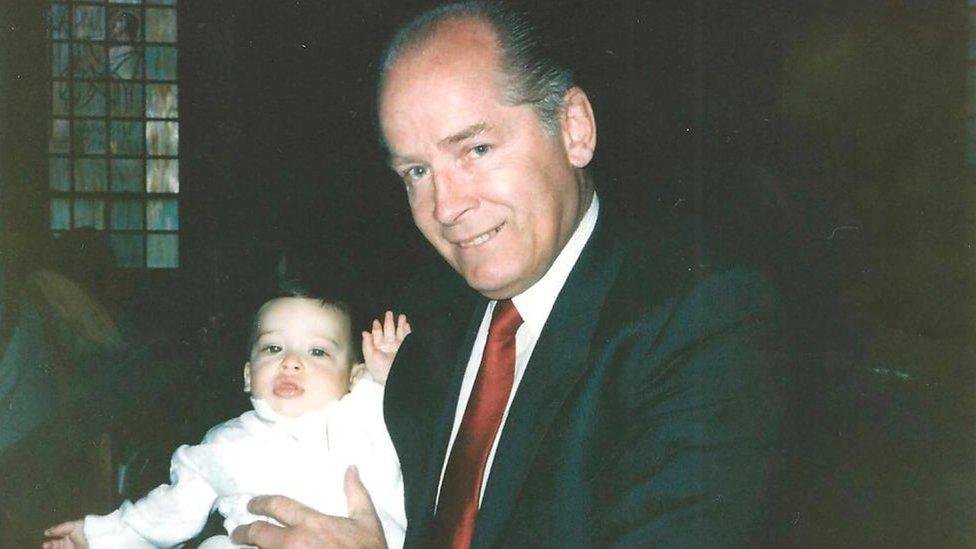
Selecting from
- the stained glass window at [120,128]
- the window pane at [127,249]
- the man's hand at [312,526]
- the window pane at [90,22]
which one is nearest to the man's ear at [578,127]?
the man's hand at [312,526]

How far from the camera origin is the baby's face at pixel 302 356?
1798 mm

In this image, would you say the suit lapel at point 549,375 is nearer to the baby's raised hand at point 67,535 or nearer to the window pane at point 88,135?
the baby's raised hand at point 67,535

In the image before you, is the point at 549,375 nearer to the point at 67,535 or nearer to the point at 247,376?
the point at 247,376

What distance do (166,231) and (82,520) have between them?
2.31 ft

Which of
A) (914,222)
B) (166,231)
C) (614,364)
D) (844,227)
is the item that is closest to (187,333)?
(166,231)

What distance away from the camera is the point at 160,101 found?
78.6 inches

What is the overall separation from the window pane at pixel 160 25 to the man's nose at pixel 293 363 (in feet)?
2.72

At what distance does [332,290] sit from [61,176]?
29.6 inches

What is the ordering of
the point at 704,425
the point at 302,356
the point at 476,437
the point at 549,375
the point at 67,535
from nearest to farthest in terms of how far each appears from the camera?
the point at 704,425 → the point at 549,375 → the point at 476,437 → the point at 302,356 → the point at 67,535

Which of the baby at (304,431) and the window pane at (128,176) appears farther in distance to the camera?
the window pane at (128,176)

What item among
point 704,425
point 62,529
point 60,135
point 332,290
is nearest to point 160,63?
point 60,135

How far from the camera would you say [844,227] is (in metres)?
2.02

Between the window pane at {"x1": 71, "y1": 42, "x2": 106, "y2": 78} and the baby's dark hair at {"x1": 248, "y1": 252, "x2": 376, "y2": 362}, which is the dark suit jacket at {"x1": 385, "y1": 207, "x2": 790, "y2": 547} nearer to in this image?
the baby's dark hair at {"x1": 248, "y1": 252, "x2": 376, "y2": 362}

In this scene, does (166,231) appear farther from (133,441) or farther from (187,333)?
(133,441)
